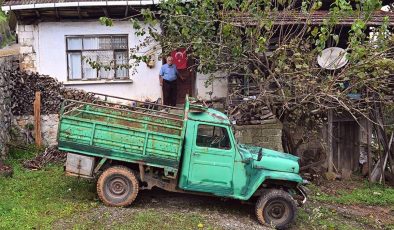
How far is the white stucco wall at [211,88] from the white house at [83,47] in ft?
0.78

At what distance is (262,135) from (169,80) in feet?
10.6

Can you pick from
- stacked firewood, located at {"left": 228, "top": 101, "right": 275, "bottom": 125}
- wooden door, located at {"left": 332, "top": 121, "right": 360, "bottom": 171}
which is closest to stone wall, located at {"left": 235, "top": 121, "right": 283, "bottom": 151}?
stacked firewood, located at {"left": 228, "top": 101, "right": 275, "bottom": 125}

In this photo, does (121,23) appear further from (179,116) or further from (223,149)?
(223,149)

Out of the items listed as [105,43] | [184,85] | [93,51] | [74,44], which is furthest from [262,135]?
[74,44]

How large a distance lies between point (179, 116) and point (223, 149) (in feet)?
4.08

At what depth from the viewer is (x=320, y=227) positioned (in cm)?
922

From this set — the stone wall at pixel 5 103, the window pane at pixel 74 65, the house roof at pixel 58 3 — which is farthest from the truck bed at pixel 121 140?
the window pane at pixel 74 65

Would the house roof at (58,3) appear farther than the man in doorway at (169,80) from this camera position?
No

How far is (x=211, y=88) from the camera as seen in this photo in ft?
47.6

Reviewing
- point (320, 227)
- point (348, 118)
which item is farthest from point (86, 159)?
point (348, 118)

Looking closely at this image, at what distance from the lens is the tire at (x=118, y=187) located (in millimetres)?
8742

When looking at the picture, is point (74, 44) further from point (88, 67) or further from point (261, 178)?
point (261, 178)

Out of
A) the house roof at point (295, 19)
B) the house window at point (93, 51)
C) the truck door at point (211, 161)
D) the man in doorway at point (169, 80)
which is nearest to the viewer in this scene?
the truck door at point (211, 161)

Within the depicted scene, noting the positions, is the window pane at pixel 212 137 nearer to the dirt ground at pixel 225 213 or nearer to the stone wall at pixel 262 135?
the dirt ground at pixel 225 213
